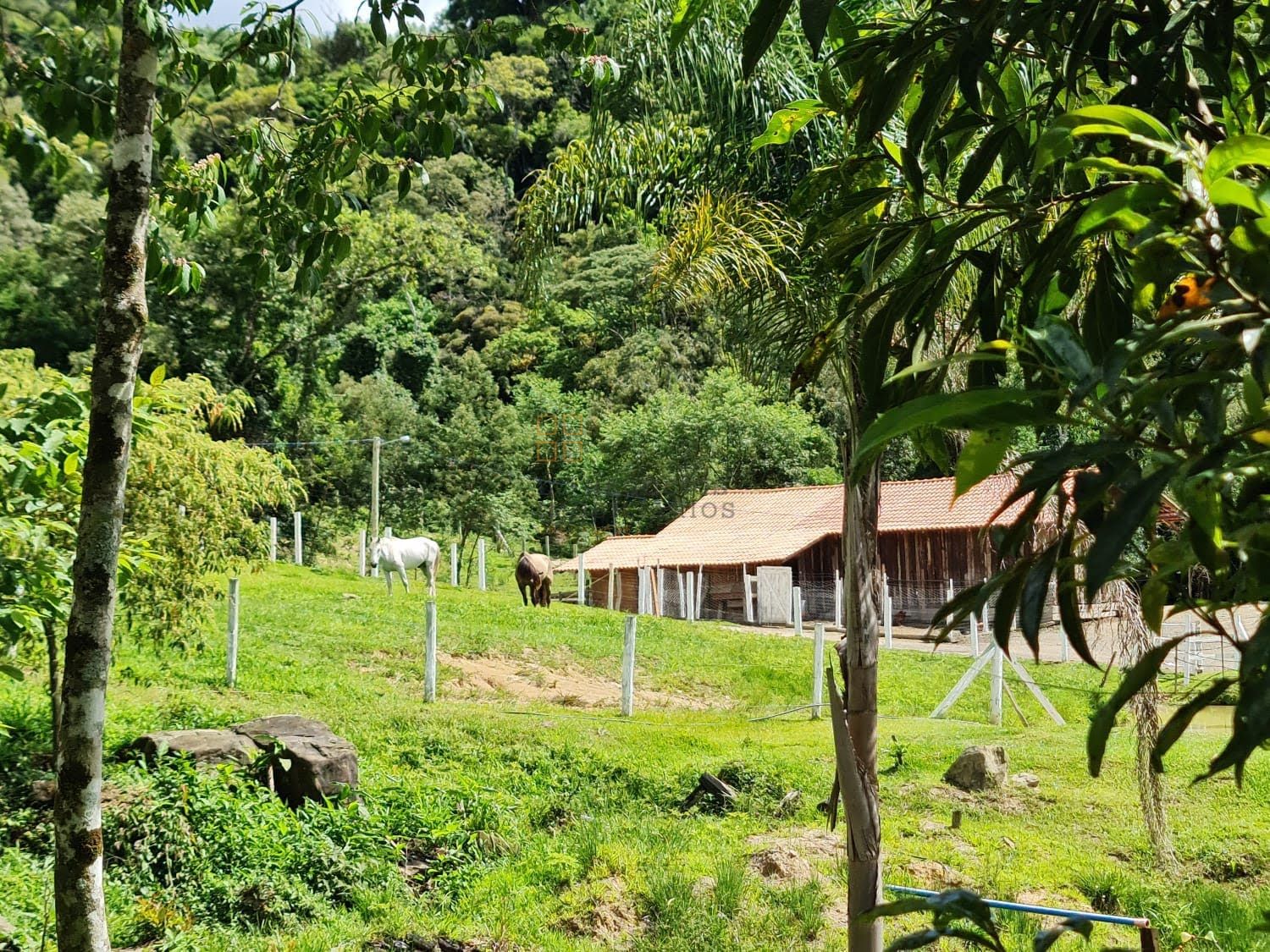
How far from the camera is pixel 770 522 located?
27.1m

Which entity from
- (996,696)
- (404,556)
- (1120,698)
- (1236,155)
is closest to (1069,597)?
(1120,698)

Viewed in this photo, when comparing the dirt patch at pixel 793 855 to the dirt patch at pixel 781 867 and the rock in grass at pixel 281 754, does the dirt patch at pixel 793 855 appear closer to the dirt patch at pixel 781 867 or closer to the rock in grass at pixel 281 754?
the dirt patch at pixel 781 867

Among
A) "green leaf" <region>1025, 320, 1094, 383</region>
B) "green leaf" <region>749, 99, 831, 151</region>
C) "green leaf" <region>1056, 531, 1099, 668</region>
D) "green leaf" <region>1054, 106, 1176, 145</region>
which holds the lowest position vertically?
"green leaf" <region>1056, 531, 1099, 668</region>

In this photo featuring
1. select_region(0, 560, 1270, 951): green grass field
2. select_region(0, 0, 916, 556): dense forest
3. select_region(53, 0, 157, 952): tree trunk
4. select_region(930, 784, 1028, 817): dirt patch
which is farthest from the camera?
select_region(0, 0, 916, 556): dense forest

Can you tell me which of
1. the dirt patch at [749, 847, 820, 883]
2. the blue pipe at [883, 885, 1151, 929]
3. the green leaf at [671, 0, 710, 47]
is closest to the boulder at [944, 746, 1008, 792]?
the dirt patch at [749, 847, 820, 883]

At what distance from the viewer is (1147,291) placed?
39.1 inches

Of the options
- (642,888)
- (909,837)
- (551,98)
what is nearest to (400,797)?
(642,888)

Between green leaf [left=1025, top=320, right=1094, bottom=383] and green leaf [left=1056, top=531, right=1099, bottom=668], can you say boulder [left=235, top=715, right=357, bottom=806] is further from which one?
green leaf [left=1025, top=320, right=1094, bottom=383]

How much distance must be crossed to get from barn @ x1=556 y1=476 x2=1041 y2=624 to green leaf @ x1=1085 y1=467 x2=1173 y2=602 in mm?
22328

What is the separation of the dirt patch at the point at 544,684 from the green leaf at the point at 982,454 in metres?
11.4

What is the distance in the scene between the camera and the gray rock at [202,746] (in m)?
6.81

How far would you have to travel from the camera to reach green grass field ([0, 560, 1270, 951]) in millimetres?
5555

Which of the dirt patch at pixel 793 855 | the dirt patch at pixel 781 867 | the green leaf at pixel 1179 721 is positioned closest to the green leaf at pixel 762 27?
the green leaf at pixel 1179 721

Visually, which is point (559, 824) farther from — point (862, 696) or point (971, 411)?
point (971, 411)
